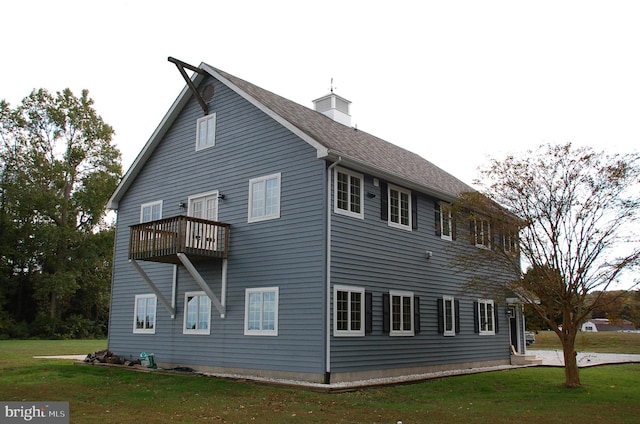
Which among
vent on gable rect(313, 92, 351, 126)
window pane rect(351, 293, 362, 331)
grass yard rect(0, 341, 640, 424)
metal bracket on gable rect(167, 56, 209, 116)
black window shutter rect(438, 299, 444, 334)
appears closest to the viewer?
grass yard rect(0, 341, 640, 424)

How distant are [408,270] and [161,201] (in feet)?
27.3

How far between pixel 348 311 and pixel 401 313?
2572 millimetres

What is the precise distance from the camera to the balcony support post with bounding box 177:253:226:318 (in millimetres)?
14672

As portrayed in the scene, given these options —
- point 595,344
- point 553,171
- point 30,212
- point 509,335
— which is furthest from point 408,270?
point 30,212

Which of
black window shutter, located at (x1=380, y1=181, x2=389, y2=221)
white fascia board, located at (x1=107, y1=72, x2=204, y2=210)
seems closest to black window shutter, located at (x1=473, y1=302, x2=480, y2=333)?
black window shutter, located at (x1=380, y1=181, x2=389, y2=221)

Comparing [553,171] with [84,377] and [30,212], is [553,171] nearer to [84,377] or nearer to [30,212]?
[84,377]

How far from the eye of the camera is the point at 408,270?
16641 millimetres

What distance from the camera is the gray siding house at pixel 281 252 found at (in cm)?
1405

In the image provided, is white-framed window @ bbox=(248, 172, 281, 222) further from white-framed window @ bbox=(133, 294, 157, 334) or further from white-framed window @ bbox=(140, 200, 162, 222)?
white-framed window @ bbox=(133, 294, 157, 334)

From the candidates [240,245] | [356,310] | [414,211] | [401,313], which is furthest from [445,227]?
[240,245]

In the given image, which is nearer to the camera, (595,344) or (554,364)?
(554,364)

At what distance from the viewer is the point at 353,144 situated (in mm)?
17359

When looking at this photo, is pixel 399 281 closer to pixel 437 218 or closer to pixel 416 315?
pixel 416 315

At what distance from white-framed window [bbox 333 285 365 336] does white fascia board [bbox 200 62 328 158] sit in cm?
339
